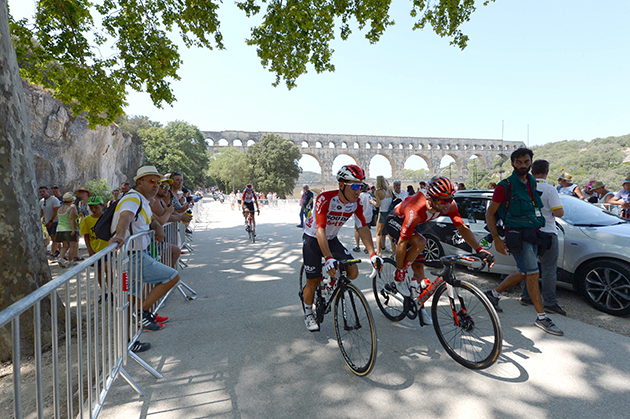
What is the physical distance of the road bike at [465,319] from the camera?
8.80 ft

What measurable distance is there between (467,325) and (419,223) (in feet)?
3.70

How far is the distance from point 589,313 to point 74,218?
31.6ft

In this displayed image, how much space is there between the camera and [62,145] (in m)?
16.4

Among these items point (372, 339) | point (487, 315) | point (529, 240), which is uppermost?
point (529, 240)

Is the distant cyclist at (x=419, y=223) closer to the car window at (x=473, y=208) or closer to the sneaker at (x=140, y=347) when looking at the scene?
the car window at (x=473, y=208)

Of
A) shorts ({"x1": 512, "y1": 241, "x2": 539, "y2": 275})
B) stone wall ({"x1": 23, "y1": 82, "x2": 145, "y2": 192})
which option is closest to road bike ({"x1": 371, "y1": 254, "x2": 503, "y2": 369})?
shorts ({"x1": 512, "y1": 241, "x2": 539, "y2": 275})

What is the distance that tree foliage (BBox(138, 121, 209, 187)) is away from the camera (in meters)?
36.8

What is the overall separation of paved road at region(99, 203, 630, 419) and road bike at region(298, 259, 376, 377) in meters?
0.13

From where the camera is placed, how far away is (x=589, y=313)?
3.96 meters

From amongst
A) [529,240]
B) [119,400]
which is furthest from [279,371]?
[529,240]

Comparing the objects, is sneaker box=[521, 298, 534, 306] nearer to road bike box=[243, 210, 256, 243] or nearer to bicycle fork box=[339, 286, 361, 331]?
bicycle fork box=[339, 286, 361, 331]

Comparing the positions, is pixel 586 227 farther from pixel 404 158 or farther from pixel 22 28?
pixel 404 158

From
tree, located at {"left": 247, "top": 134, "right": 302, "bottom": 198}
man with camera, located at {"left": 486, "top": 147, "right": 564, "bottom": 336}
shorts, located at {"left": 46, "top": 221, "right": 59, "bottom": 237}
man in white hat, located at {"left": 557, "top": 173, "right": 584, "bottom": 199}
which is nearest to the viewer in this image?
man with camera, located at {"left": 486, "top": 147, "right": 564, "bottom": 336}

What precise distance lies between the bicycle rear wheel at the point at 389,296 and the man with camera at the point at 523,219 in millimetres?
1263
